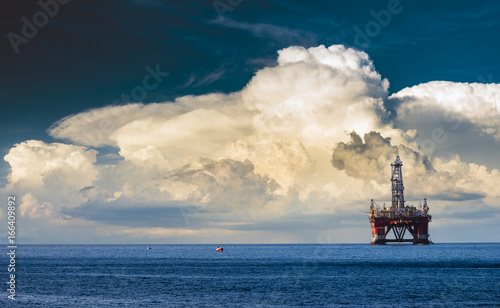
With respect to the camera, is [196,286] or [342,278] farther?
[342,278]

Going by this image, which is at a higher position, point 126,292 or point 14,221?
point 14,221

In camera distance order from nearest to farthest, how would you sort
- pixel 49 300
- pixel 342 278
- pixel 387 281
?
pixel 49 300, pixel 387 281, pixel 342 278

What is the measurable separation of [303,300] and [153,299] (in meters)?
20.9

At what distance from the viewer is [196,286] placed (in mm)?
84375

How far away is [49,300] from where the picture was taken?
67.8 metres

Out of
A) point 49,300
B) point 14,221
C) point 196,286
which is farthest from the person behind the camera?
point 196,286

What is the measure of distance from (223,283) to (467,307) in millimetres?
42664

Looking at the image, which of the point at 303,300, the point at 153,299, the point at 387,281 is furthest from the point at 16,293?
the point at 387,281

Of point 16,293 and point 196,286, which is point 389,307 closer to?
point 196,286

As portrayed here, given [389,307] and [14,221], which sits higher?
[14,221]

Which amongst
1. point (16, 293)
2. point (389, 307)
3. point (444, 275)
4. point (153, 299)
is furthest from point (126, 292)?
point (444, 275)

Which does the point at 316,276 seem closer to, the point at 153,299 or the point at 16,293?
the point at 153,299

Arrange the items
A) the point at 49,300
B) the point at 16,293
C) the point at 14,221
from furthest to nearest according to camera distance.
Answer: the point at 16,293, the point at 49,300, the point at 14,221

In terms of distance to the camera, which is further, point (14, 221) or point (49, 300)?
point (49, 300)
